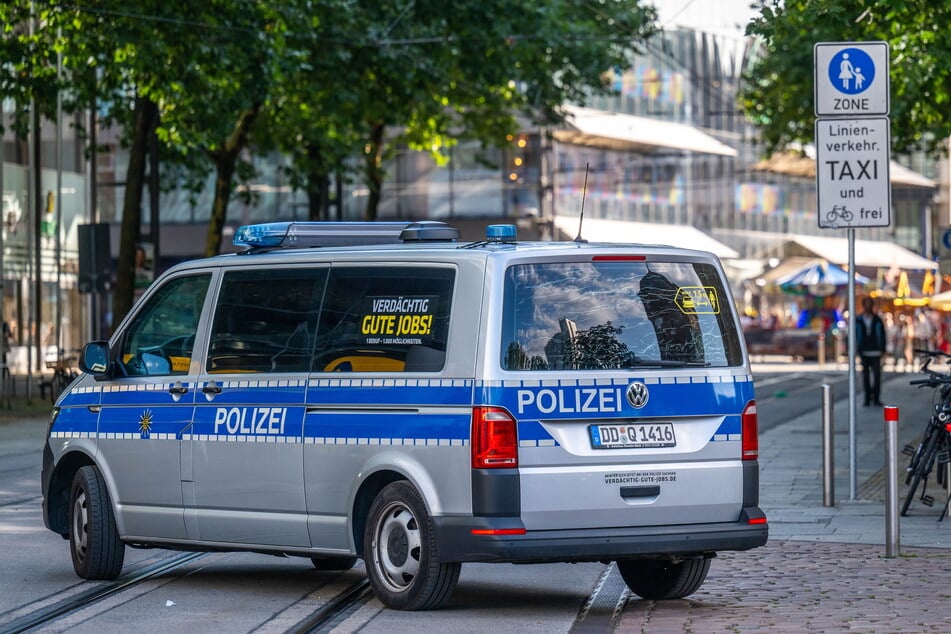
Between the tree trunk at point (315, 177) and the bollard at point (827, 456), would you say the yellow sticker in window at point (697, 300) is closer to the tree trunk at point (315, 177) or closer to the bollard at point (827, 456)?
the bollard at point (827, 456)

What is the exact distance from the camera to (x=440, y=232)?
9648mm

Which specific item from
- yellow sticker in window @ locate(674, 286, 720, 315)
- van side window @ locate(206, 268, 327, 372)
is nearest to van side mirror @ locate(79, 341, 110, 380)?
van side window @ locate(206, 268, 327, 372)

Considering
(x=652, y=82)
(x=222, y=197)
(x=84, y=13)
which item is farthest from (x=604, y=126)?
(x=84, y=13)

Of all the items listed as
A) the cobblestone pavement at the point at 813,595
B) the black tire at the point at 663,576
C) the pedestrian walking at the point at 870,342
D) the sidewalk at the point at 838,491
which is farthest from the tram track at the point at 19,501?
the pedestrian walking at the point at 870,342

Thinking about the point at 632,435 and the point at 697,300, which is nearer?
the point at 632,435

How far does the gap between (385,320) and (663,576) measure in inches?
78.5

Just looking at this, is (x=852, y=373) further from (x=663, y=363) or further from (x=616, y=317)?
(x=616, y=317)

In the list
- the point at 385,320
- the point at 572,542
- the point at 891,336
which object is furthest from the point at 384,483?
the point at 891,336

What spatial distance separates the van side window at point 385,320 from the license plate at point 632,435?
803 millimetres

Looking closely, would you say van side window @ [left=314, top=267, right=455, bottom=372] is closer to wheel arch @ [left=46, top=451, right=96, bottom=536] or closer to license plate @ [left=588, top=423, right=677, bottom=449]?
license plate @ [left=588, top=423, right=677, bottom=449]

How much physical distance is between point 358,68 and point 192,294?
21.2 meters

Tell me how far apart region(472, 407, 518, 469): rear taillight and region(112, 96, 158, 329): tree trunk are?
71.1ft

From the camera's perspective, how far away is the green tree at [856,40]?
18.0m

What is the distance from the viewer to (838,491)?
16.0m
